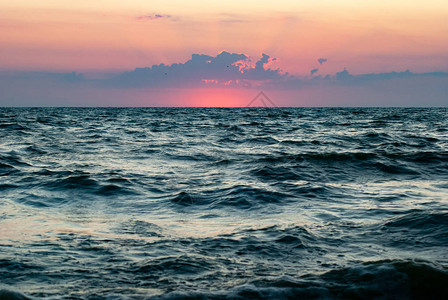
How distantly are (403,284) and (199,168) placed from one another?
358 inches

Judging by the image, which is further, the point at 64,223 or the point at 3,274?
the point at 64,223

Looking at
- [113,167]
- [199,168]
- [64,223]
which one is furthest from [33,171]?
[64,223]

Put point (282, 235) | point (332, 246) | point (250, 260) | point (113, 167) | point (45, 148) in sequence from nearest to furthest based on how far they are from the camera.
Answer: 1. point (250, 260)
2. point (332, 246)
3. point (282, 235)
4. point (113, 167)
5. point (45, 148)

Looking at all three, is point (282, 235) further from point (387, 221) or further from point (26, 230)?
point (26, 230)

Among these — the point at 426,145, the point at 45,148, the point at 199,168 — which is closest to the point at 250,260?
the point at 199,168

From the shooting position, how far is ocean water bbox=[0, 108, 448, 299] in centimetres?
426

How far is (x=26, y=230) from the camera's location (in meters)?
6.19

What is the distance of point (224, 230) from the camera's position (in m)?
6.35

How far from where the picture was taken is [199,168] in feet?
42.7

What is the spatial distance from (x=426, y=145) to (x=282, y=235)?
1487 centimetres

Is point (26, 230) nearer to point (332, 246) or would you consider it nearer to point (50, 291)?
point (50, 291)

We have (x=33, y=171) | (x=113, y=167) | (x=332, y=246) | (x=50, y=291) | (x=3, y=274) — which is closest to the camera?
(x=50, y=291)

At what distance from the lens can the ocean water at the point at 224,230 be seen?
14.0ft

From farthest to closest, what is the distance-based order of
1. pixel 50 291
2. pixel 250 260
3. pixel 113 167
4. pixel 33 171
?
pixel 113 167 < pixel 33 171 < pixel 250 260 < pixel 50 291
